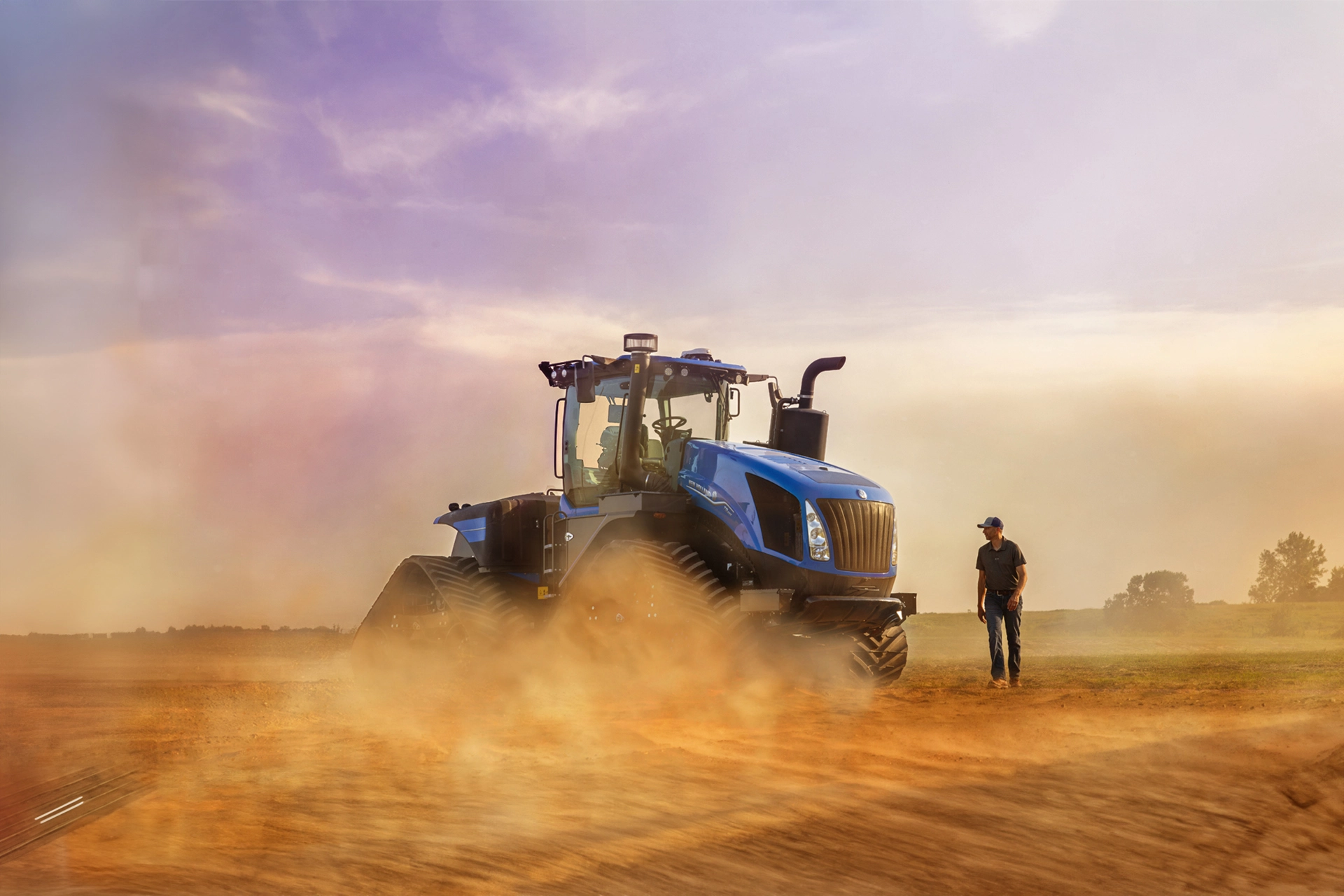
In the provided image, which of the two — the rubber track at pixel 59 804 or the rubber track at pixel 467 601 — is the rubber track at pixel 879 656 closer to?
the rubber track at pixel 467 601

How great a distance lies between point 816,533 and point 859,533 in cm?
66

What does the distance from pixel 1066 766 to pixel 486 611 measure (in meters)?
9.01

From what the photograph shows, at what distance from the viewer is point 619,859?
6.93 m

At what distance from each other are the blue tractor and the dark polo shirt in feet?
8.35

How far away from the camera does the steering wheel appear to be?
49.7 feet

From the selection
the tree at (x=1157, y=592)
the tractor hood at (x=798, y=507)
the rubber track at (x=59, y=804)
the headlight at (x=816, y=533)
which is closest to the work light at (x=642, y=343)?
the tractor hood at (x=798, y=507)

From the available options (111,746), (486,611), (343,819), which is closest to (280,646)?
(486,611)

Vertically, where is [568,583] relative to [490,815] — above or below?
above

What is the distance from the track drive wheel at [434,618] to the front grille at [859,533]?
5.49 meters

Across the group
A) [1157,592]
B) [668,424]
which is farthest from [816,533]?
[1157,592]

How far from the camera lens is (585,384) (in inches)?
626

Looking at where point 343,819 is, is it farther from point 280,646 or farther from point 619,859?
point 280,646

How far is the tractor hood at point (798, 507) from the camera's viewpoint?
42.4 feet

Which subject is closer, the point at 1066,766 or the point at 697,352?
the point at 1066,766
